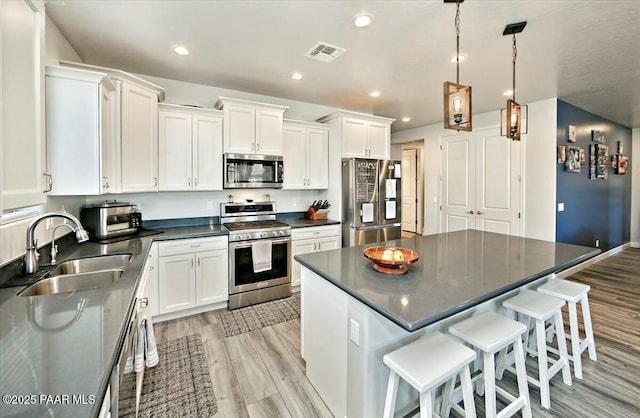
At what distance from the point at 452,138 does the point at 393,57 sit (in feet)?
10.1

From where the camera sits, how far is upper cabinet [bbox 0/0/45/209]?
1.07 metres

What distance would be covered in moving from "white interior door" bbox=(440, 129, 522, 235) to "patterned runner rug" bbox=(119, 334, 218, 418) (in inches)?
184

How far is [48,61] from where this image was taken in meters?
2.09

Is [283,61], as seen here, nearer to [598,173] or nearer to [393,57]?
[393,57]

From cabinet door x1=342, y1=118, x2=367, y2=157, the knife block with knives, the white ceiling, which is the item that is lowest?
the knife block with knives

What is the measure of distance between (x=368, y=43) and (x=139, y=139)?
2.39 metres

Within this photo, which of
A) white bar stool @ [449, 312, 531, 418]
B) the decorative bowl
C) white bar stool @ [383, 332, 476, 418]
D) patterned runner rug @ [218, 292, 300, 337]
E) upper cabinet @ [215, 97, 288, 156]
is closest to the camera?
white bar stool @ [383, 332, 476, 418]

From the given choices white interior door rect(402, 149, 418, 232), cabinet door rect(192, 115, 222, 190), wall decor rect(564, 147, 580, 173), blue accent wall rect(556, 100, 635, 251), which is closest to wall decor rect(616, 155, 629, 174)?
blue accent wall rect(556, 100, 635, 251)

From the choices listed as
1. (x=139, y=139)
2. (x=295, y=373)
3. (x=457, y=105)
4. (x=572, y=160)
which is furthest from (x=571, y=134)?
(x=139, y=139)

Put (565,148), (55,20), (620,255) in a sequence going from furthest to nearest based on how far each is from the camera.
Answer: (620,255), (565,148), (55,20)

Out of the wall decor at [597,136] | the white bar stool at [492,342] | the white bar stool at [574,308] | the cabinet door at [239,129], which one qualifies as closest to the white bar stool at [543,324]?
A: the white bar stool at [574,308]

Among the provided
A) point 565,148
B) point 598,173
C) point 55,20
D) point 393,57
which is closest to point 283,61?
point 393,57

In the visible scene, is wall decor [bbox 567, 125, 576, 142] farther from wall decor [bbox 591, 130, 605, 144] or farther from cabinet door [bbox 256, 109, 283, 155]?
cabinet door [bbox 256, 109, 283, 155]

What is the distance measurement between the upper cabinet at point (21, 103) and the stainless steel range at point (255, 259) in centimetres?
200
